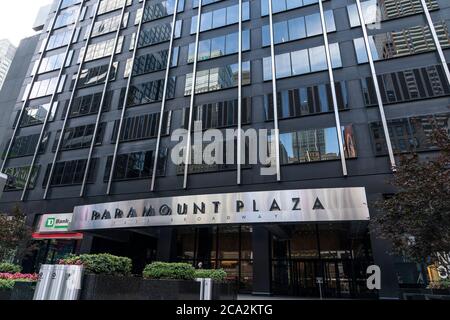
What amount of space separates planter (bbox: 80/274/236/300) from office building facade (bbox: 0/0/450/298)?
7706 millimetres

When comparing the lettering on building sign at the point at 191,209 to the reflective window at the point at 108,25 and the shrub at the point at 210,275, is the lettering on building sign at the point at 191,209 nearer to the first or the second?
the shrub at the point at 210,275

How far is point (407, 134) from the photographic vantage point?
64.3 feet

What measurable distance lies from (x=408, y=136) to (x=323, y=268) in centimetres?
1045

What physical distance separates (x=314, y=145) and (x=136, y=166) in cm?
1482

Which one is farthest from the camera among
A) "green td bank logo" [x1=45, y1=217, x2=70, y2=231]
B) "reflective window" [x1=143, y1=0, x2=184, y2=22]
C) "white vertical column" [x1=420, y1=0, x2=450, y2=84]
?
"reflective window" [x1=143, y1=0, x2=184, y2=22]

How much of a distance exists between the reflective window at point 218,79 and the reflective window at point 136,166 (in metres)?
6.63

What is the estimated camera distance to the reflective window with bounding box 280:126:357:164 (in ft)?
67.9

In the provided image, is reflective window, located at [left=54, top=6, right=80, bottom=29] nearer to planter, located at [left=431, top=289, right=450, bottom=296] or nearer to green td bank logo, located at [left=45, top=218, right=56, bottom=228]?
green td bank logo, located at [left=45, top=218, right=56, bottom=228]

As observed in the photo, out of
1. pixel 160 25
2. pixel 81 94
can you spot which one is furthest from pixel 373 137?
pixel 81 94

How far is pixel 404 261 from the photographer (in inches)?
687

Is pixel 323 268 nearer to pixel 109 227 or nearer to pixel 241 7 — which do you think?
pixel 109 227

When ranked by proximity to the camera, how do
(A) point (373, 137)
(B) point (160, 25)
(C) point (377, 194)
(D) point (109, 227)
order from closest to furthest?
(C) point (377, 194) → (A) point (373, 137) → (D) point (109, 227) → (B) point (160, 25)

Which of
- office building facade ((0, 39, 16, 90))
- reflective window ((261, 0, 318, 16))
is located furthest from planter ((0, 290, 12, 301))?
office building facade ((0, 39, 16, 90))

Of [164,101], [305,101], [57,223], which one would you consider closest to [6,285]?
[57,223]
